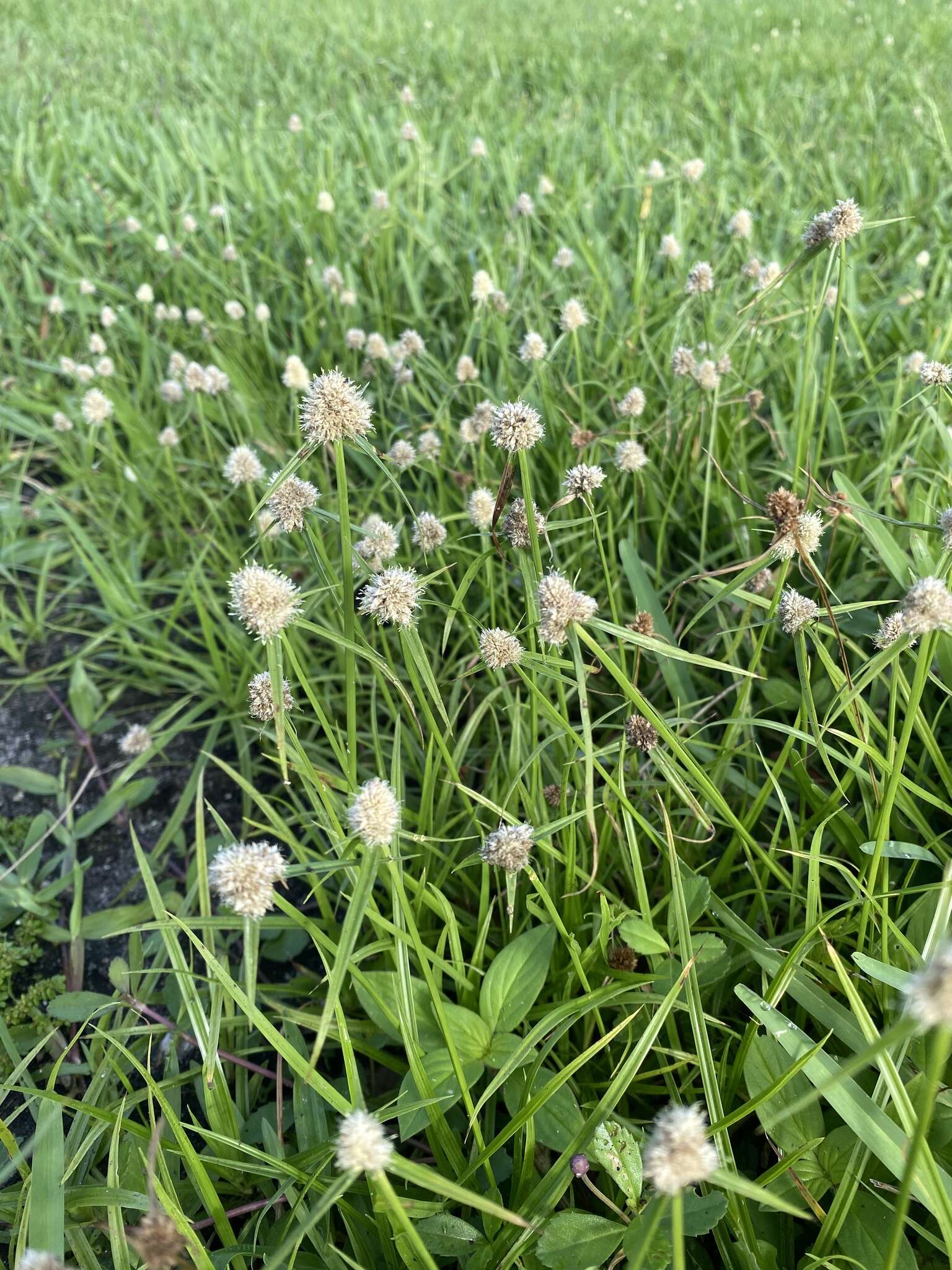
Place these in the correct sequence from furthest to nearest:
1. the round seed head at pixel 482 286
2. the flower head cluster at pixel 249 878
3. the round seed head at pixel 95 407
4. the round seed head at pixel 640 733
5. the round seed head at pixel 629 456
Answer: the round seed head at pixel 95 407, the round seed head at pixel 482 286, the round seed head at pixel 629 456, the round seed head at pixel 640 733, the flower head cluster at pixel 249 878

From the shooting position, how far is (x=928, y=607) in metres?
0.83

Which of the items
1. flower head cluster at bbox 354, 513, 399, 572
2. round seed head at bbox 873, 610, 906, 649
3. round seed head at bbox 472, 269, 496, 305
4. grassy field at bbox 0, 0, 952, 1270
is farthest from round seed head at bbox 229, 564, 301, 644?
round seed head at bbox 472, 269, 496, 305

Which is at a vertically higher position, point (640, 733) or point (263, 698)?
point (263, 698)

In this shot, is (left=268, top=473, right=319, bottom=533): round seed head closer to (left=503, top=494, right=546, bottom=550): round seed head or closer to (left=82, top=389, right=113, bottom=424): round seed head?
(left=503, top=494, right=546, bottom=550): round seed head

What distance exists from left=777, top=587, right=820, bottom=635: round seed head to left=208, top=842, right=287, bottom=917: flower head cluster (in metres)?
0.74

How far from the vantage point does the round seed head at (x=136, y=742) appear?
182 centimetres

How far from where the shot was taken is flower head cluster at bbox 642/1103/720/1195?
21.9 inches

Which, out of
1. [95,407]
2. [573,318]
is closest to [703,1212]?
[573,318]

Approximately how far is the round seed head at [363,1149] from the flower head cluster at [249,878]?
22cm

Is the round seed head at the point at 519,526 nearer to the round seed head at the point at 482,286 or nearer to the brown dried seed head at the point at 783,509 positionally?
the brown dried seed head at the point at 783,509

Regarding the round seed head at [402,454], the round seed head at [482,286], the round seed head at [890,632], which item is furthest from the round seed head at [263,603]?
the round seed head at [482,286]

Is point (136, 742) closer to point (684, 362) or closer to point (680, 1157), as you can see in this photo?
point (684, 362)

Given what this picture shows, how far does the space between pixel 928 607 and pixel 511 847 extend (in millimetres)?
522

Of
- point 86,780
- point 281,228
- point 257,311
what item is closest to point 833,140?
point 281,228
